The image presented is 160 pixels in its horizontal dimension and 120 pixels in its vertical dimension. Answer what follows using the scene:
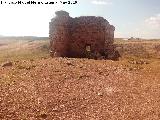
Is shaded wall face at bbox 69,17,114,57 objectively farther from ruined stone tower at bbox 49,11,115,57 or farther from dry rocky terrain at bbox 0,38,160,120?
dry rocky terrain at bbox 0,38,160,120

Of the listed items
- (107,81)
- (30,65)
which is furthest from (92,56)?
(107,81)

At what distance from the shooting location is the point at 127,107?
13797mm

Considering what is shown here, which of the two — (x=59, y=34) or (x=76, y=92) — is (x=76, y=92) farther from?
(x=59, y=34)

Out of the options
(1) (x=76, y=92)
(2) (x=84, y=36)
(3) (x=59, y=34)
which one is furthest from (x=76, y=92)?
(2) (x=84, y=36)

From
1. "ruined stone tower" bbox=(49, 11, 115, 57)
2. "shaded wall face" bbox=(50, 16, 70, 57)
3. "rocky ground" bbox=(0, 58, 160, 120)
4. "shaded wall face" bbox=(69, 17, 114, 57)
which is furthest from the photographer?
"shaded wall face" bbox=(69, 17, 114, 57)

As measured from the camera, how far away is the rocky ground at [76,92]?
12.7 metres

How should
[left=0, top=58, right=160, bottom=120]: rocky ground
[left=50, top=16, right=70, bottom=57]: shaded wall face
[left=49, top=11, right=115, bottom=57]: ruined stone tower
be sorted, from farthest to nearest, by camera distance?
[left=49, top=11, right=115, bottom=57]: ruined stone tower → [left=50, top=16, right=70, bottom=57]: shaded wall face → [left=0, top=58, right=160, bottom=120]: rocky ground

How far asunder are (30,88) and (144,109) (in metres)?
5.45

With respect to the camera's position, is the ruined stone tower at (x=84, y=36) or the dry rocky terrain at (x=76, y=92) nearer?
the dry rocky terrain at (x=76, y=92)

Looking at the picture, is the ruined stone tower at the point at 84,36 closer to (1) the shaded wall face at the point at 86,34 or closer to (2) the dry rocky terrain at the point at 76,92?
(1) the shaded wall face at the point at 86,34

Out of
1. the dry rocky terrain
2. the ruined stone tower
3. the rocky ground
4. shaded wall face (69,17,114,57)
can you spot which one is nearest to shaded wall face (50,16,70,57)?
the ruined stone tower

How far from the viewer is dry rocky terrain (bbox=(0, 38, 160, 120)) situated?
41.8 feet

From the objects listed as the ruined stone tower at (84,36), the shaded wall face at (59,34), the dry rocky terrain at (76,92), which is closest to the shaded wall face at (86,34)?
the ruined stone tower at (84,36)

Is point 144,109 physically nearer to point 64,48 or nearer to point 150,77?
point 150,77
